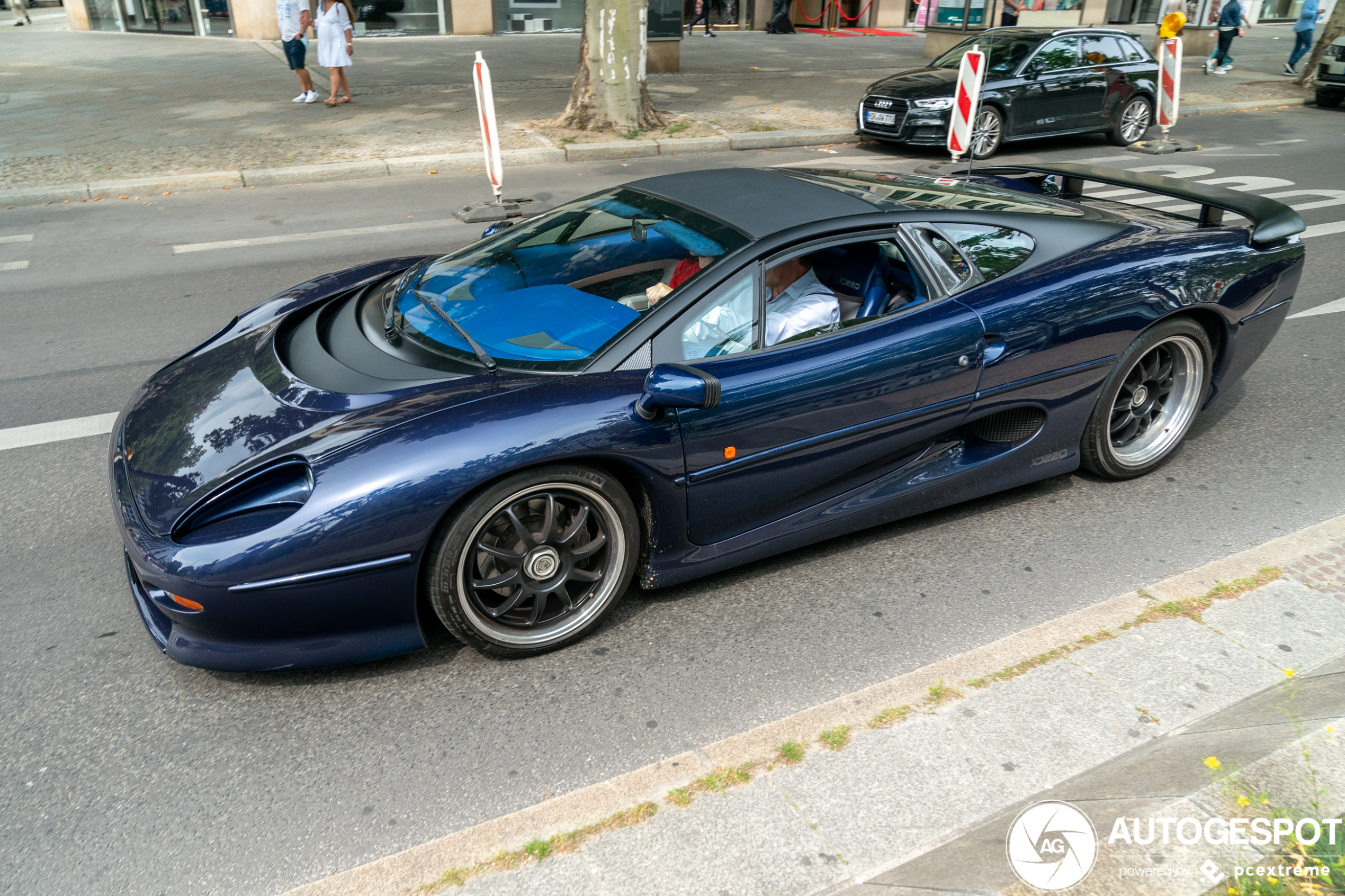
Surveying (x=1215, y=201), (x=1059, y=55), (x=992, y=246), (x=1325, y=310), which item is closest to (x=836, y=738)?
(x=992, y=246)

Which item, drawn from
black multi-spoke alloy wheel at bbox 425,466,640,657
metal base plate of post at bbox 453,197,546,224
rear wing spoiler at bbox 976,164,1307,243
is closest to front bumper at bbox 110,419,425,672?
black multi-spoke alloy wheel at bbox 425,466,640,657

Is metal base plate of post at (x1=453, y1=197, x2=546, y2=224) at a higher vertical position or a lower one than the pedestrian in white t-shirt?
lower

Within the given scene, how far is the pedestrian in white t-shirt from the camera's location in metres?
13.5

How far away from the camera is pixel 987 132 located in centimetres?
1220

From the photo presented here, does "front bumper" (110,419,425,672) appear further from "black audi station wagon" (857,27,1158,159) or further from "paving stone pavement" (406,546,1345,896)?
"black audi station wagon" (857,27,1158,159)

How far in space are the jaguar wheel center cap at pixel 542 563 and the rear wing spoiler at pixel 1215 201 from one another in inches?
129

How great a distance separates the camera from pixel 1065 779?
2559 mm

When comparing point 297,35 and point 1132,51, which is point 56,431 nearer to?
point 297,35

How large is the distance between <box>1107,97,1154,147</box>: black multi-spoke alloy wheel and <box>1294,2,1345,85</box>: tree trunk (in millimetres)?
7306

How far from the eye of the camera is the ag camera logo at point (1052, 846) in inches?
85.5

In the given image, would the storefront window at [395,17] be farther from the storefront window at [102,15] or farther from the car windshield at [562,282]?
the car windshield at [562,282]

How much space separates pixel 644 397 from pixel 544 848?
1.32m

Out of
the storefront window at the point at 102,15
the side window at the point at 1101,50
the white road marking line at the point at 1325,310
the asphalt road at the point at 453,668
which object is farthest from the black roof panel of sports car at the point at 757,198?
the storefront window at the point at 102,15

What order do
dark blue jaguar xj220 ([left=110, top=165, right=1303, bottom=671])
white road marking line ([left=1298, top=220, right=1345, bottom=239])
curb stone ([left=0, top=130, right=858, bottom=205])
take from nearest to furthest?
dark blue jaguar xj220 ([left=110, top=165, right=1303, bottom=671]) < white road marking line ([left=1298, top=220, right=1345, bottom=239]) < curb stone ([left=0, top=130, right=858, bottom=205])
